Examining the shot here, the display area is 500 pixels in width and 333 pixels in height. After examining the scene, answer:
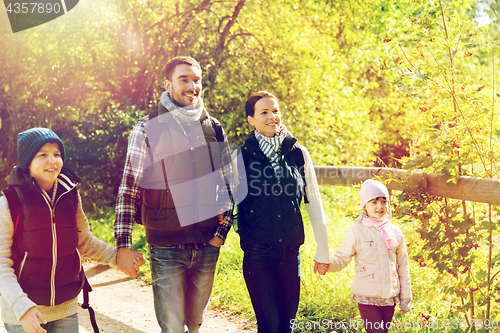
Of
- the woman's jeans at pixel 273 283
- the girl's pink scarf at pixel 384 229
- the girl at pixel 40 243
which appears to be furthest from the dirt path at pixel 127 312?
the girl at pixel 40 243

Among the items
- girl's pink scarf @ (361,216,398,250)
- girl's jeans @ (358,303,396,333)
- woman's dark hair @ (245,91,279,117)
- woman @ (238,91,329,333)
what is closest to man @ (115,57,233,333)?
woman @ (238,91,329,333)

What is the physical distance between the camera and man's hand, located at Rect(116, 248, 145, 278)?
9.11ft

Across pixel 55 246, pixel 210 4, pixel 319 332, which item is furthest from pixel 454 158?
pixel 210 4

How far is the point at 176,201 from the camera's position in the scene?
2785 mm

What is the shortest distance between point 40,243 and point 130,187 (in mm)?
641

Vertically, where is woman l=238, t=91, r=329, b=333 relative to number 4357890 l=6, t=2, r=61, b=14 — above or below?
below

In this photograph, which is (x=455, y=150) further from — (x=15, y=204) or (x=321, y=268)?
(x=15, y=204)

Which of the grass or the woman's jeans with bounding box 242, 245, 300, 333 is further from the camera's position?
the grass

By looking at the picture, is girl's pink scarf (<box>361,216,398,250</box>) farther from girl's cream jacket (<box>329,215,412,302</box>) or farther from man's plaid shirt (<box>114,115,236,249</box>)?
man's plaid shirt (<box>114,115,236,249</box>)

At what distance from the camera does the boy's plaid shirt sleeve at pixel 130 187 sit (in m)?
2.82

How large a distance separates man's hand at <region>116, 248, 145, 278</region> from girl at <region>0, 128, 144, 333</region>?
254mm

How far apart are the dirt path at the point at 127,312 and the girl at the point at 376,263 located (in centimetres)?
170

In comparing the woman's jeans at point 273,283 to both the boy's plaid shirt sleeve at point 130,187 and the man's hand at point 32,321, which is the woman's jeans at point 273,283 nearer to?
the boy's plaid shirt sleeve at point 130,187

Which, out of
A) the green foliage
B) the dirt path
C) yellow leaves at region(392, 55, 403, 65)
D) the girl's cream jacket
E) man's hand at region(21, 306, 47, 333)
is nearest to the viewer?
man's hand at region(21, 306, 47, 333)
